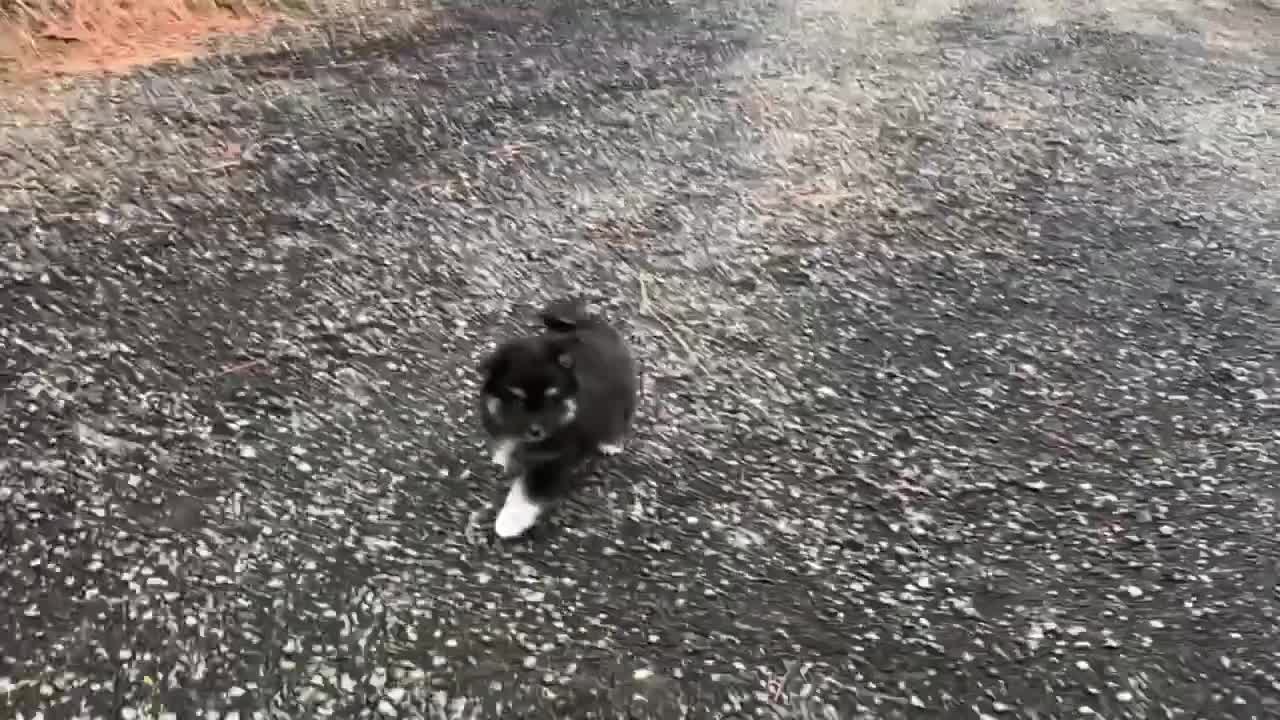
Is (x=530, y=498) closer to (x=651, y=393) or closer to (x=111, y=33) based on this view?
(x=651, y=393)

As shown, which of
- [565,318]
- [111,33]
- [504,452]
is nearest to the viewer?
[504,452]

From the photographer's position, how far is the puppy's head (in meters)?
1.78

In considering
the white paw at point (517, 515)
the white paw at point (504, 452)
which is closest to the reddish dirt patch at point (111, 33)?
the white paw at point (504, 452)

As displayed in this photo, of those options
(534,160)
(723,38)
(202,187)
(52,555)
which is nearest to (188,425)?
(52,555)

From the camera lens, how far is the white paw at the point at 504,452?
1860 millimetres

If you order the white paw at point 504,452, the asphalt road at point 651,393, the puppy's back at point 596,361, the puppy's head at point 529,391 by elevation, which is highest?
the puppy's head at point 529,391

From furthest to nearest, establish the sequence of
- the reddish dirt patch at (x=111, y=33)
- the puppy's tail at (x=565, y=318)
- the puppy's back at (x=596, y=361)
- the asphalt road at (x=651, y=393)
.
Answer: the reddish dirt patch at (x=111, y=33)
the puppy's tail at (x=565, y=318)
the puppy's back at (x=596, y=361)
the asphalt road at (x=651, y=393)

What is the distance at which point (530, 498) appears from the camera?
73.3 inches

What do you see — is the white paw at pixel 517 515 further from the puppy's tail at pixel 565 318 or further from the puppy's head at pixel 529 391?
the puppy's tail at pixel 565 318

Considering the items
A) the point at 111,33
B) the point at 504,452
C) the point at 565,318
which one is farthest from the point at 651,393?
the point at 111,33

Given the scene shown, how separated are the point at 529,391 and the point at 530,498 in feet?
0.69

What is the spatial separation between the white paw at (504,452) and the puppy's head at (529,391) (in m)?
0.05

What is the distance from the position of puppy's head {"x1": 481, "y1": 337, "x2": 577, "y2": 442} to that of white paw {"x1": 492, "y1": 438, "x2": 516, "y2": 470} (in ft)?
0.15

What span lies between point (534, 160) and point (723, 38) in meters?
1.51
